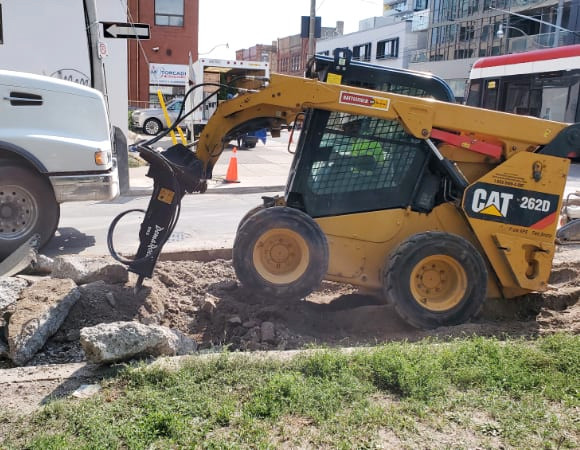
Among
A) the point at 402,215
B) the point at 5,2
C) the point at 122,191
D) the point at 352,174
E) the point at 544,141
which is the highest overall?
the point at 5,2

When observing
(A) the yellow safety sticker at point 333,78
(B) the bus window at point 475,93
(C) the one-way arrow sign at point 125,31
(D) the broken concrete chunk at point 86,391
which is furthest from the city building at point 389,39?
(D) the broken concrete chunk at point 86,391

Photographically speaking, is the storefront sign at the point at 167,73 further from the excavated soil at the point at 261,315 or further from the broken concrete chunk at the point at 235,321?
the broken concrete chunk at the point at 235,321

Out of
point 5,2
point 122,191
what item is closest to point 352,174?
point 122,191

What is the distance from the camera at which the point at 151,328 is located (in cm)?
412

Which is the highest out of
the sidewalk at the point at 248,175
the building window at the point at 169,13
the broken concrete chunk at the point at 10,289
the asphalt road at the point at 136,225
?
the building window at the point at 169,13

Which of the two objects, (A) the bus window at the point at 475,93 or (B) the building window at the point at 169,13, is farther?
(B) the building window at the point at 169,13

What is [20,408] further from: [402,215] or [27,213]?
[27,213]

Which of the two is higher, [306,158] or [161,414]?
[306,158]

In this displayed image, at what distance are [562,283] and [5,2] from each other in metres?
15.3

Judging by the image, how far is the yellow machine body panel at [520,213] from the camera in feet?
17.9

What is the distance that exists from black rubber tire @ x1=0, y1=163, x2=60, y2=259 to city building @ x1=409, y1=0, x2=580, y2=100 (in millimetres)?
40122

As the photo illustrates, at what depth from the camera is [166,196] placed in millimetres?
5430

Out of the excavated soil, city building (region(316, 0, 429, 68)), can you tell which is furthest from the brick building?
the excavated soil

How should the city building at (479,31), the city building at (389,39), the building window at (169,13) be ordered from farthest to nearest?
the city building at (389,39), the city building at (479,31), the building window at (169,13)
